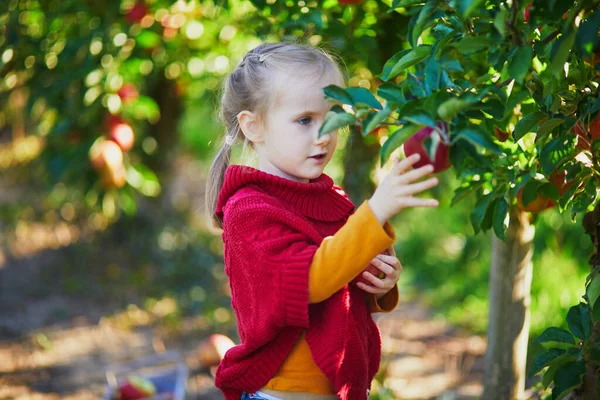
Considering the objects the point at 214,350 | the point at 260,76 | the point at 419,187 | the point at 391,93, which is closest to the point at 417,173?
the point at 419,187

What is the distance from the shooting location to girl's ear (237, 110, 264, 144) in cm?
145

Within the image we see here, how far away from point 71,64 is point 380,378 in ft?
5.17

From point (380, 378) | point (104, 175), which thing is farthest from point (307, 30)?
point (104, 175)

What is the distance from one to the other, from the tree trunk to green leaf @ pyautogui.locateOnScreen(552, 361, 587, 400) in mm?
619

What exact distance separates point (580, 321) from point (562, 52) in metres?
0.62

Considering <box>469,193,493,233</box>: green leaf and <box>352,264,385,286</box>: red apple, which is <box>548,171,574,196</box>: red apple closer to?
<box>469,193,493,233</box>: green leaf

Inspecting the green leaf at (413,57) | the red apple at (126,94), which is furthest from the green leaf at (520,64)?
the red apple at (126,94)

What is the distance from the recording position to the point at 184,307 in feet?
Answer: 12.6

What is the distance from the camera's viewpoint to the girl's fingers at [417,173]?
1.13 m

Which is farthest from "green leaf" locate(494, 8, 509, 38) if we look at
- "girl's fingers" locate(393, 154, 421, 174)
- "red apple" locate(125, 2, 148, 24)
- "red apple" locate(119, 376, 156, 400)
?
"red apple" locate(125, 2, 148, 24)

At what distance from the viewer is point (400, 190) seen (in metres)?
1.15

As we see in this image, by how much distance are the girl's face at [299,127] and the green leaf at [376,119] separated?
298mm

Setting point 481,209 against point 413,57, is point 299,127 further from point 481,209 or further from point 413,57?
point 481,209

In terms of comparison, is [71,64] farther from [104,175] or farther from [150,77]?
[150,77]
